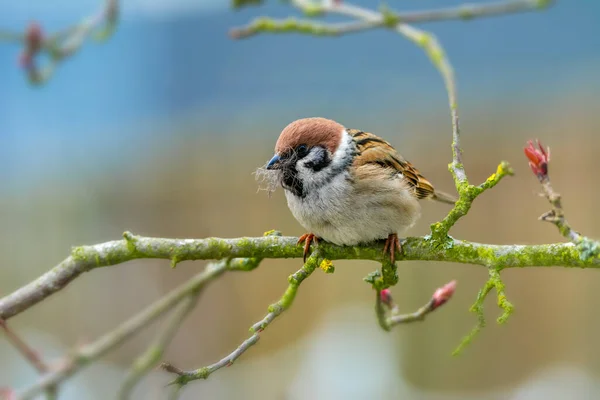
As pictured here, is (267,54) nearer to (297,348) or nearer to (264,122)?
(264,122)

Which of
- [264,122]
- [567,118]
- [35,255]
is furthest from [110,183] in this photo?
[567,118]

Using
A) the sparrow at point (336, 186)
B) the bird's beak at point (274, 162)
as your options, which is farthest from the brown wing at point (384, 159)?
the bird's beak at point (274, 162)

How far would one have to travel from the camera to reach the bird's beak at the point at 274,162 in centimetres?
234

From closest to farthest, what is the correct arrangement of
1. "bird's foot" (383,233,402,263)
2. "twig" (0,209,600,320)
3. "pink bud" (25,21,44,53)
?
1. "twig" (0,209,600,320)
2. "bird's foot" (383,233,402,263)
3. "pink bud" (25,21,44,53)

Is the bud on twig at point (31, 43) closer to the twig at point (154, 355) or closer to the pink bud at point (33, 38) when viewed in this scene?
the pink bud at point (33, 38)

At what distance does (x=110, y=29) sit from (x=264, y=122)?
319 centimetres

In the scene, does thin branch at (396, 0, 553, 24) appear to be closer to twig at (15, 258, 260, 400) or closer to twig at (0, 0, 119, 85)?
twig at (15, 258, 260, 400)

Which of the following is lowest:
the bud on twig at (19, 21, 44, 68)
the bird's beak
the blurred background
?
the blurred background

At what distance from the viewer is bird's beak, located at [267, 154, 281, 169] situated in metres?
2.34

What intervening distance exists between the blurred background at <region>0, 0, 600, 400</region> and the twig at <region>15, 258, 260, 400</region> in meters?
1.21

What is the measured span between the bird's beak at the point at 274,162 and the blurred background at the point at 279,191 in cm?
162

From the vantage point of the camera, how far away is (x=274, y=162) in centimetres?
236

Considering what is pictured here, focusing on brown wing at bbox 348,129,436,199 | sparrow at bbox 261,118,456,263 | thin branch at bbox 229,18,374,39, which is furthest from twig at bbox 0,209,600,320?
thin branch at bbox 229,18,374,39

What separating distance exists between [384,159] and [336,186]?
0.28 m
